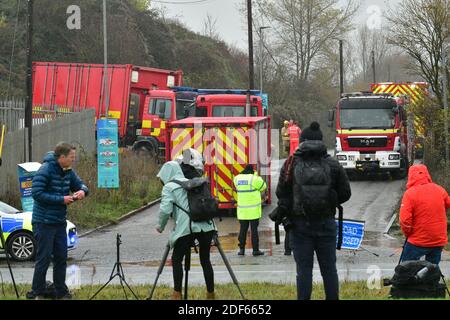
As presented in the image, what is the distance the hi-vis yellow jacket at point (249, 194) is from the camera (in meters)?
16.9

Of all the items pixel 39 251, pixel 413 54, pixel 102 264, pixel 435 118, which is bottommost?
pixel 102 264

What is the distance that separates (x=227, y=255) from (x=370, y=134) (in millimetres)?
15349

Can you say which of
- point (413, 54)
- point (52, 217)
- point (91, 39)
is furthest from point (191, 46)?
point (52, 217)

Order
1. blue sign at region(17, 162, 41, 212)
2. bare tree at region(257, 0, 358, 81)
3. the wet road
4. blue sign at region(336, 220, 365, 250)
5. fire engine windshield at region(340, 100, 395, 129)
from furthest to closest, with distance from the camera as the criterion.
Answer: bare tree at region(257, 0, 358, 81) < fire engine windshield at region(340, 100, 395, 129) < blue sign at region(17, 162, 41, 212) < blue sign at region(336, 220, 365, 250) < the wet road

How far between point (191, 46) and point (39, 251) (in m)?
52.0

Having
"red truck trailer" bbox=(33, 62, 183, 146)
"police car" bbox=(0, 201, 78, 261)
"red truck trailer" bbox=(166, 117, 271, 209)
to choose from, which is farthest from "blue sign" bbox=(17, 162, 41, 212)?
"red truck trailer" bbox=(33, 62, 183, 146)

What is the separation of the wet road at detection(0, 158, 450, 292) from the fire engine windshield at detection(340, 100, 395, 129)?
6.01 meters

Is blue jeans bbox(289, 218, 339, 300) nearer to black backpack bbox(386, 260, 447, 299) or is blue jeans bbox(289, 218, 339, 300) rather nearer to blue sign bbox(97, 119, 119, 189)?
black backpack bbox(386, 260, 447, 299)

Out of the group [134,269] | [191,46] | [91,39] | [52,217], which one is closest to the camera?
[52,217]

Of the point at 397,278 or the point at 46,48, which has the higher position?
the point at 46,48

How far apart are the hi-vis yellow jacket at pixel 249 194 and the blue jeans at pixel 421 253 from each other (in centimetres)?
664

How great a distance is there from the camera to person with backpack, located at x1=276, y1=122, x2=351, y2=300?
838cm

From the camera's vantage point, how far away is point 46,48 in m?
50.8

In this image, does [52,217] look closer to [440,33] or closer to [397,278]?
[397,278]
